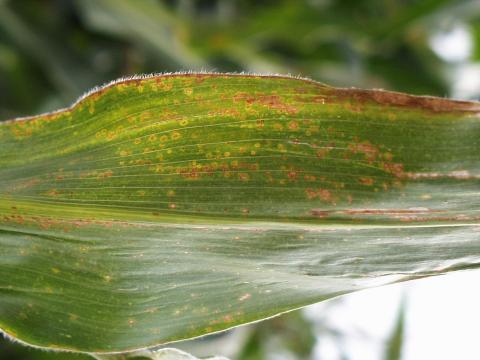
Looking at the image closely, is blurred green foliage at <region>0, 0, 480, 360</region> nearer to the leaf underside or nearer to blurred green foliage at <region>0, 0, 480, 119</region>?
blurred green foliage at <region>0, 0, 480, 119</region>

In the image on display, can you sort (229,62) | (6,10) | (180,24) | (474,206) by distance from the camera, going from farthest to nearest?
(229,62)
(180,24)
(6,10)
(474,206)

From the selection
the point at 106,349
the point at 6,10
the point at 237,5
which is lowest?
the point at 106,349

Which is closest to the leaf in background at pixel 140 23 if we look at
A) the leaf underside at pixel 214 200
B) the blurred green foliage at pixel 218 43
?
the blurred green foliage at pixel 218 43

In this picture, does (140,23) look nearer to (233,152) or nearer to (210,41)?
(210,41)

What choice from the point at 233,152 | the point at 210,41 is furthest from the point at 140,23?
the point at 233,152

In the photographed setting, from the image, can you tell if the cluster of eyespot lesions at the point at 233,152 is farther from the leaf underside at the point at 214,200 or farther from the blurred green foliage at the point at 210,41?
the blurred green foliage at the point at 210,41

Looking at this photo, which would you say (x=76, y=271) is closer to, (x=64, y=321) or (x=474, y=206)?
(x=64, y=321)

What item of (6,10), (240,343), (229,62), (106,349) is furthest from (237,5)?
(106,349)
